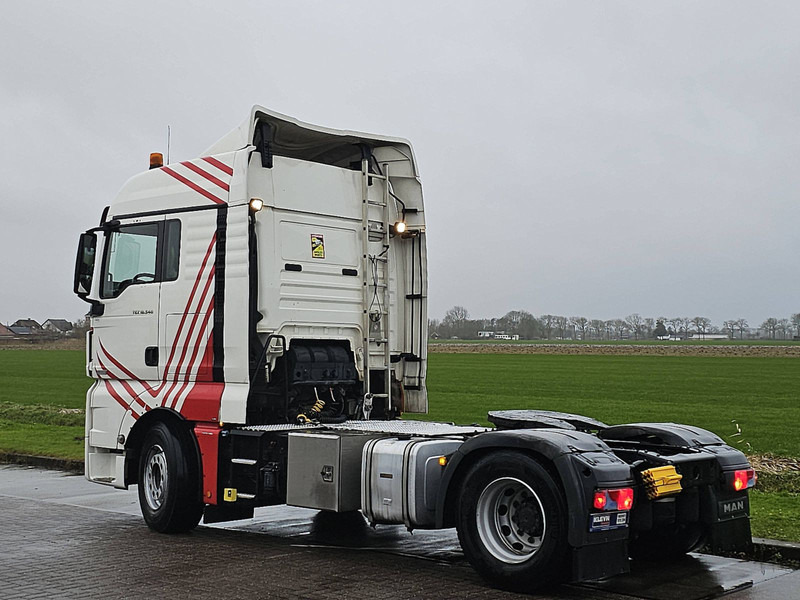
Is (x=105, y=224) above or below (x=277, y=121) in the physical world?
below

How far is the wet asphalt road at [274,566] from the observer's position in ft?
24.1

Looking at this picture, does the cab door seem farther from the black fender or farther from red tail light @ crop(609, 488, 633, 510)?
red tail light @ crop(609, 488, 633, 510)

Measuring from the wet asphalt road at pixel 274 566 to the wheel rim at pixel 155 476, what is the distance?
331 millimetres

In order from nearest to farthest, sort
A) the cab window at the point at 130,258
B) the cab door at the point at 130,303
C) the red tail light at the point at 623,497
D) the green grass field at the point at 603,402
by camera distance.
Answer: the red tail light at the point at 623,497 < the cab door at the point at 130,303 < the cab window at the point at 130,258 < the green grass field at the point at 603,402

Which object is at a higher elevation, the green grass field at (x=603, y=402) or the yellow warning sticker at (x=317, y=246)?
the yellow warning sticker at (x=317, y=246)

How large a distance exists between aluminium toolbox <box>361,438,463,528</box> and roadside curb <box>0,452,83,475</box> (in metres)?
8.48

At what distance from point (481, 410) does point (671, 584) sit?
2081 cm

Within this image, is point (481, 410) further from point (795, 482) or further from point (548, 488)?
point (548, 488)

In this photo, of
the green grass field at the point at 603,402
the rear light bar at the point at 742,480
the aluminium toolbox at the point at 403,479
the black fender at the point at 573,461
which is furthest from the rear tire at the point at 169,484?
the green grass field at the point at 603,402

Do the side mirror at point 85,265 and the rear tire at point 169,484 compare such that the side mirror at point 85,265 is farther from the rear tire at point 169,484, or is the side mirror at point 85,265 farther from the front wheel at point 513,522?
the front wheel at point 513,522

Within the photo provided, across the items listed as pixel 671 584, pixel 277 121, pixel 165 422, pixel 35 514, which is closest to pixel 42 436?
pixel 35 514

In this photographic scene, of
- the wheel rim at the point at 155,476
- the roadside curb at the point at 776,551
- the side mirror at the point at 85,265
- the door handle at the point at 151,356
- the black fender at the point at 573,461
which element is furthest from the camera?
the side mirror at the point at 85,265

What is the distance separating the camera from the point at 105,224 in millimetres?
11297

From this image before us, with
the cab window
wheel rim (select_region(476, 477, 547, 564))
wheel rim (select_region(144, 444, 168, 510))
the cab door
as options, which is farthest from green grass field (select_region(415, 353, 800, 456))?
the cab window
